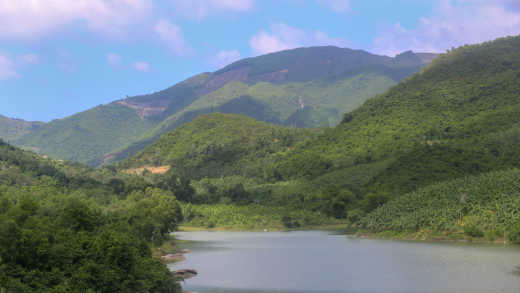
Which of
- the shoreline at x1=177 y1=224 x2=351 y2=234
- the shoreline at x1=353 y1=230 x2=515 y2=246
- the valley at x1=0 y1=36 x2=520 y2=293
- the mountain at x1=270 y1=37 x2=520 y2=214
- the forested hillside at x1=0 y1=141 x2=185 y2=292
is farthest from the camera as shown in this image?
the shoreline at x1=177 y1=224 x2=351 y2=234

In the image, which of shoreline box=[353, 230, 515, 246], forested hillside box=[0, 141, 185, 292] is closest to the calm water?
shoreline box=[353, 230, 515, 246]

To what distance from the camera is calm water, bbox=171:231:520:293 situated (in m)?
50.8

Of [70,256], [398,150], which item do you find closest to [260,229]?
[398,150]

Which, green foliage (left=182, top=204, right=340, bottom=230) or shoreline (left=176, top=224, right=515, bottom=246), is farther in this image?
green foliage (left=182, top=204, right=340, bottom=230)

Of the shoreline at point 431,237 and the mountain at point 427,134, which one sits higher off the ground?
the mountain at point 427,134

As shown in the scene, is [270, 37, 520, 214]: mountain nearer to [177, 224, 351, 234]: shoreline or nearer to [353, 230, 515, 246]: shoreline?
[177, 224, 351, 234]: shoreline

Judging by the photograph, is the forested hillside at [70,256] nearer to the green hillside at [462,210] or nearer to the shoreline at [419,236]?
the shoreline at [419,236]

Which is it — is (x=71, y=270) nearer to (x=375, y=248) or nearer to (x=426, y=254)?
(x=426, y=254)

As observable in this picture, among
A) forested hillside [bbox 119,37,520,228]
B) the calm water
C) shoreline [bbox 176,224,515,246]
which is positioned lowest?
the calm water

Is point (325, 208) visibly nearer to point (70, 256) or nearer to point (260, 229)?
point (260, 229)

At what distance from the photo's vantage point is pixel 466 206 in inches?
3246

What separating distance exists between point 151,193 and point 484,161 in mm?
64433

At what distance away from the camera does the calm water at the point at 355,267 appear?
50781 millimetres

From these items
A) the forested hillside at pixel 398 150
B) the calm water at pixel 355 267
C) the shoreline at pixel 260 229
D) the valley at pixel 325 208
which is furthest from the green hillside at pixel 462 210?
the shoreline at pixel 260 229
